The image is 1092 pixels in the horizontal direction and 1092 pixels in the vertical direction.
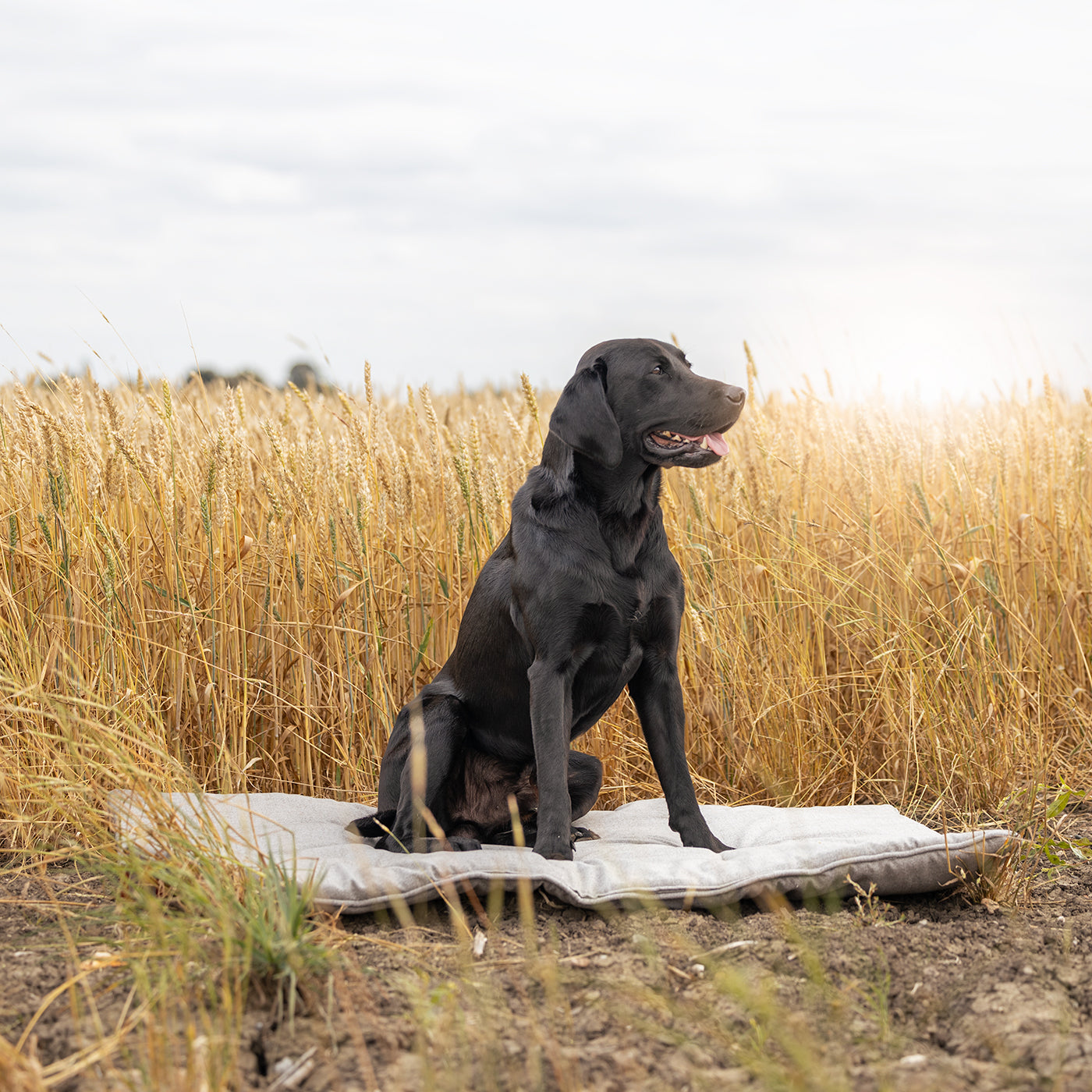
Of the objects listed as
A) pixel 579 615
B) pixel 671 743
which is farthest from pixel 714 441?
pixel 671 743

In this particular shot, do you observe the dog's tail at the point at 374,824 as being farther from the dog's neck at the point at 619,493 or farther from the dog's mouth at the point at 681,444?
the dog's mouth at the point at 681,444

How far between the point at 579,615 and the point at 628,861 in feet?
1.92

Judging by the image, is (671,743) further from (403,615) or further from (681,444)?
(403,615)

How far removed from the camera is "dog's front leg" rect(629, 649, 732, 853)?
8.51ft

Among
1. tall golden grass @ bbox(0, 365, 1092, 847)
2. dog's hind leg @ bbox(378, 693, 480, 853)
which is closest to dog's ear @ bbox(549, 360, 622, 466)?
tall golden grass @ bbox(0, 365, 1092, 847)

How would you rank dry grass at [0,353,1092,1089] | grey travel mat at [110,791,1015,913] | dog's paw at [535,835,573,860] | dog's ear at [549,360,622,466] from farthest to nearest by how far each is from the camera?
dry grass at [0,353,1092,1089] < dog's ear at [549,360,622,466] < dog's paw at [535,835,573,860] < grey travel mat at [110,791,1015,913]

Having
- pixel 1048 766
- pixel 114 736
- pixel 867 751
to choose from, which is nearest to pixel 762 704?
pixel 867 751

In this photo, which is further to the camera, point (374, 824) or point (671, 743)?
point (374, 824)

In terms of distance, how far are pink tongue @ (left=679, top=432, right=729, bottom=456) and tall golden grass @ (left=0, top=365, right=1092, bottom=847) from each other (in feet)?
2.40

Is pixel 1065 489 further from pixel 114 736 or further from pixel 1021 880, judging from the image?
pixel 114 736

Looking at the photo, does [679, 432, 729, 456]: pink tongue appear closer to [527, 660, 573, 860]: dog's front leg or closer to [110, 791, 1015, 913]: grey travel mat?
[527, 660, 573, 860]: dog's front leg

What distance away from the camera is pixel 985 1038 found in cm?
164

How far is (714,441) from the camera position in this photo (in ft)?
8.68

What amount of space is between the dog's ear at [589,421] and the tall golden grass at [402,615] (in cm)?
65
